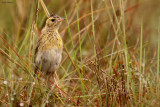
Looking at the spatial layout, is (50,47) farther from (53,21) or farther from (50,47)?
(53,21)

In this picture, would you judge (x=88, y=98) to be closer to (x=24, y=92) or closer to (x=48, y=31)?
(x=24, y=92)

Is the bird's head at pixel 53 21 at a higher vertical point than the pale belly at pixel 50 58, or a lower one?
higher

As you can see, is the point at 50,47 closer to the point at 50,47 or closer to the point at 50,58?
the point at 50,47

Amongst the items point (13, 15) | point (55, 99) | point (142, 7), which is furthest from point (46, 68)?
point (142, 7)

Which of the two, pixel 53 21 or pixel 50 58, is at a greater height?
pixel 53 21

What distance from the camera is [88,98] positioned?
2.98 m

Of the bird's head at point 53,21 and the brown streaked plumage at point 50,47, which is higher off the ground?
the bird's head at point 53,21

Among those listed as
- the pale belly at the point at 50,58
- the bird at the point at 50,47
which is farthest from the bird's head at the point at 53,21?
the pale belly at the point at 50,58

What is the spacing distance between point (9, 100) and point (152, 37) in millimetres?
3492

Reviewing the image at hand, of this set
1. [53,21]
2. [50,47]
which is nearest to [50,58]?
[50,47]

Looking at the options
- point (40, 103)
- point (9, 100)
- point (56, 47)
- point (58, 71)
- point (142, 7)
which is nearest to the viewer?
point (9, 100)

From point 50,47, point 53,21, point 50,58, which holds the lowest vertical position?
point 50,58

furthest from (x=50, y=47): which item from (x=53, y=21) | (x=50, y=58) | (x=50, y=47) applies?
(x=53, y=21)

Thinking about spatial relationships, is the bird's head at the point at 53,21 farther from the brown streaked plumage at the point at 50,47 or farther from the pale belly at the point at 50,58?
the pale belly at the point at 50,58
